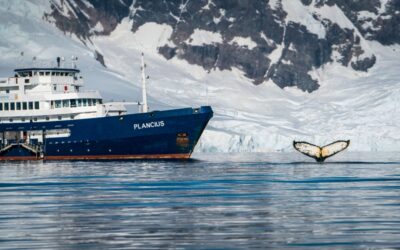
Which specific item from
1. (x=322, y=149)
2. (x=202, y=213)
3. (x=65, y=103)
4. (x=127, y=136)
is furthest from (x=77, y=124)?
(x=202, y=213)

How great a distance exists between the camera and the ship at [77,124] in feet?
479

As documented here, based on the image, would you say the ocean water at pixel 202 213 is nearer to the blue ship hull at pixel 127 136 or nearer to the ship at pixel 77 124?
the blue ship hull at pixel 127 136

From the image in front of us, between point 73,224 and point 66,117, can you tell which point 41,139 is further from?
point 73,224

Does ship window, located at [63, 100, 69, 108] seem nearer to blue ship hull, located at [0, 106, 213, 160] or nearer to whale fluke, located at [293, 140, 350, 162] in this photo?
blue ship hull, located at [0, 106, 213, 160]

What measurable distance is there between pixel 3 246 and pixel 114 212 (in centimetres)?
1290

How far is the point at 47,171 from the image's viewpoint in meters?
109

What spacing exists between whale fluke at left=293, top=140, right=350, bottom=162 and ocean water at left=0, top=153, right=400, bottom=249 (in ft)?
149

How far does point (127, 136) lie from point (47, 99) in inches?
493

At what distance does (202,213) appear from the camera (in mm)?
54844

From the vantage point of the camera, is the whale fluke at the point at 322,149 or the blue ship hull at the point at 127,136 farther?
the blue ship hull at the point at 127,136

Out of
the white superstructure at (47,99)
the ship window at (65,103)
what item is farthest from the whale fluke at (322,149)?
the ship window at (65,103)

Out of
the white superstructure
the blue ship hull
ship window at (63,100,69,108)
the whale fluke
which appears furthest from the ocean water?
ship window at (63,100,69,108)

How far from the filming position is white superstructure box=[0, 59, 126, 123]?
150750 millimetres

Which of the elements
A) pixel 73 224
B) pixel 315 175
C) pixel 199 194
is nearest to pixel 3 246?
pixel 73 224
